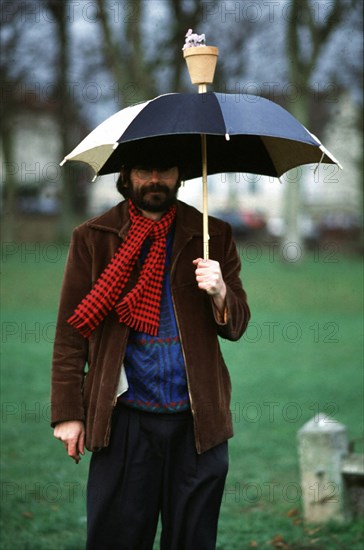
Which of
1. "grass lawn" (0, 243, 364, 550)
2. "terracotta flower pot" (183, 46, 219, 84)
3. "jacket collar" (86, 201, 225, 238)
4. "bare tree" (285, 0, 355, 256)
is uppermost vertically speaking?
"bare tree" (285, 0, 355, 256)

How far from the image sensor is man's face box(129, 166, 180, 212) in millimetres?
3570

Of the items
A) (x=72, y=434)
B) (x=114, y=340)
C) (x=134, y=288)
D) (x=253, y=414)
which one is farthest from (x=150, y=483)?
(x=253, y=414)

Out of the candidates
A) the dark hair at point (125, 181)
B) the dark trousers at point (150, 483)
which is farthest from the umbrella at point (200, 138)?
the dark trousers at point (150, 483)

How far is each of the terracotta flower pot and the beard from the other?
47 centimetres

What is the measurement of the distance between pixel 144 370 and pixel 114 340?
16 cm

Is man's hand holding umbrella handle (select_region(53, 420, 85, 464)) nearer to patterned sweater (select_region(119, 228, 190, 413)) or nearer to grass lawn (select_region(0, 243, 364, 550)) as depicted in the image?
patterned sweater (select_region(119, 228, 190, 413))

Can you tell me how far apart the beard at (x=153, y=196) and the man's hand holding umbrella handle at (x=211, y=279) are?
0.27m

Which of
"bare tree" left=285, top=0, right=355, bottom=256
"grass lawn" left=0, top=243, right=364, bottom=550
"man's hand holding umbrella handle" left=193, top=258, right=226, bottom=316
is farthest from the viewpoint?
"bare tree" left=285, top=0, right=355, bottom=256

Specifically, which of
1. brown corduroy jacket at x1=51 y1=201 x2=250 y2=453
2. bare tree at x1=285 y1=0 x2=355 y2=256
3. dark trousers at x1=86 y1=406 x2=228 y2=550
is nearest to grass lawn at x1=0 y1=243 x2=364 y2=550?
dark trousers at x1=86 y1=406 x2=228 y2=550

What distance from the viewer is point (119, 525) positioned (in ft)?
11.8

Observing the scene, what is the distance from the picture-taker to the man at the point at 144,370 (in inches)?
139

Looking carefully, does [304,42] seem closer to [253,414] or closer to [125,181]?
[253,414]

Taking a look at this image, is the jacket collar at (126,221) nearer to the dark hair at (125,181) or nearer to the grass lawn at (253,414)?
the dark hair at (125,181)

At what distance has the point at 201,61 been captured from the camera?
3.66m
